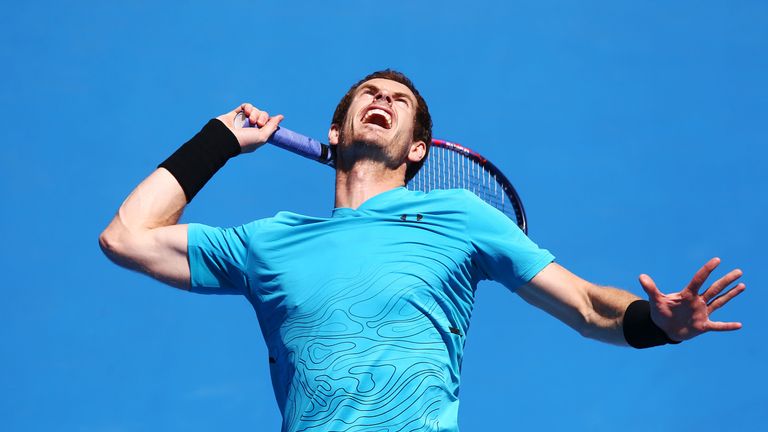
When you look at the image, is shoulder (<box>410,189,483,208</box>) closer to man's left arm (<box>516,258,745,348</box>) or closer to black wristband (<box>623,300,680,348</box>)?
man's left arm (<box>516,258,745,348</box>)

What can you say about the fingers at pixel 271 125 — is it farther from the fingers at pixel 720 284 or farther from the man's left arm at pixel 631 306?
the fingers at pixel 720 284

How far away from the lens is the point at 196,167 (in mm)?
8555

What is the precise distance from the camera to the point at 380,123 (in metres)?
8.97

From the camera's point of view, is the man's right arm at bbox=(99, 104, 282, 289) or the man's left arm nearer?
the man's left arm

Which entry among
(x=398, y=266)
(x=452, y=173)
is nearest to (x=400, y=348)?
(x=398, y=266)

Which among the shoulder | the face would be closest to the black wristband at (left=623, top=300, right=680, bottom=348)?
the shoulder

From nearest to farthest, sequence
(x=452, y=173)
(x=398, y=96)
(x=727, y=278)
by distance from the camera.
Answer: (x=727, y=278)
(x=398, y=96)
(x=452, y=173)

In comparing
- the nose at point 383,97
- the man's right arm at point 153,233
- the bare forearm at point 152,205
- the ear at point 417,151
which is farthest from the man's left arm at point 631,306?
the bare forearm at point 152,205

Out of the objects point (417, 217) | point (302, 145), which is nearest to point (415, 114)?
point (302, 145)

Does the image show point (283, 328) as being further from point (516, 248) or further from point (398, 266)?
point (516, 248)

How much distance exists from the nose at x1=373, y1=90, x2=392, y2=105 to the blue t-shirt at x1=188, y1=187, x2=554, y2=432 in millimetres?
1068

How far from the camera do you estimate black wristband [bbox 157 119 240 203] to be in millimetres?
8508

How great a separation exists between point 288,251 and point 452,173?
151 inches

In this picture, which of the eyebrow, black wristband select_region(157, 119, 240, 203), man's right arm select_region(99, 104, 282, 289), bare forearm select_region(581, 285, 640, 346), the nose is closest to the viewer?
bare forearm select_region(581, 285, 640, 346)
